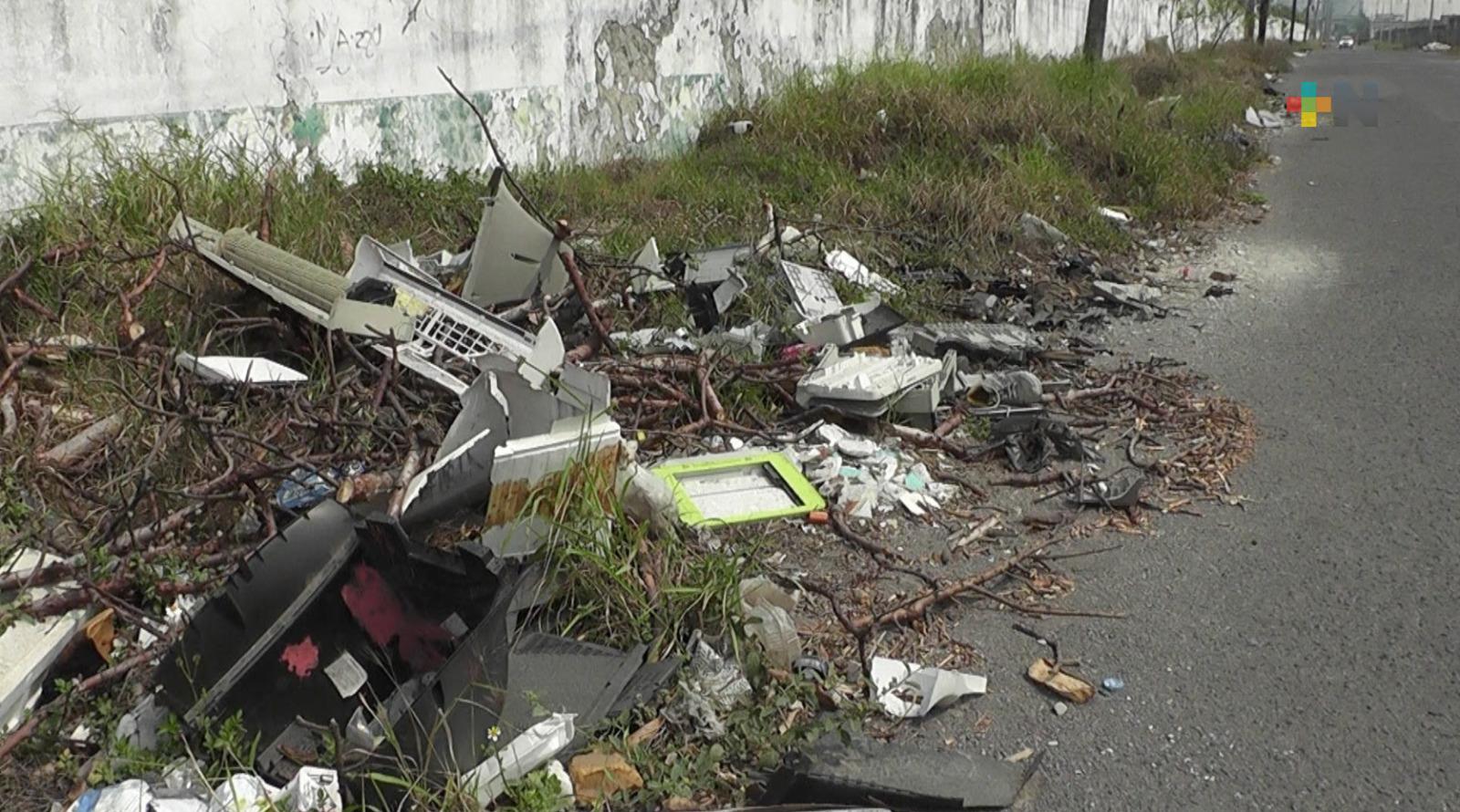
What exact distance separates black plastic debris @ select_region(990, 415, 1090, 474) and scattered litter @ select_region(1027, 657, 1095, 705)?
125 centimetres

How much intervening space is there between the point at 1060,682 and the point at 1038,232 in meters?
4.72

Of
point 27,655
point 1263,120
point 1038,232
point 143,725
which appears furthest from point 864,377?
point 1263,120

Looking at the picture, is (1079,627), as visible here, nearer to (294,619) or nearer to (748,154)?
(294,619)

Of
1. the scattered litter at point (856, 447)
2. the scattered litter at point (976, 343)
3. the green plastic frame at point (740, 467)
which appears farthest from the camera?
the scattered litter at point (976, 343)

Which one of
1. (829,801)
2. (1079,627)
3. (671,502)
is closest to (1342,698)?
(1079,627)

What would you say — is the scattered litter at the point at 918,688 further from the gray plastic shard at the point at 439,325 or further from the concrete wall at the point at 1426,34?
the concrete wall at the point at 1426,34

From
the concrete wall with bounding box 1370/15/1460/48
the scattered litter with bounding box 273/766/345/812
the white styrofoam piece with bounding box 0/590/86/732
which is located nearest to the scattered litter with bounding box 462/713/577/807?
the scattered litter with bounding box 273/766/345/812

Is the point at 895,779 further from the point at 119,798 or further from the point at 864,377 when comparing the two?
the point at 864,377

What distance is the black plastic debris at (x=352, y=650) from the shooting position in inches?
88.4

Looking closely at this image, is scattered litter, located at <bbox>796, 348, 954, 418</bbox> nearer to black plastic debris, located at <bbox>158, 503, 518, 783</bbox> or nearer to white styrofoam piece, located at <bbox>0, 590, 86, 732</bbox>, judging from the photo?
black plastic debris, located at <bbox>158, 503, 518, 783</bbox>

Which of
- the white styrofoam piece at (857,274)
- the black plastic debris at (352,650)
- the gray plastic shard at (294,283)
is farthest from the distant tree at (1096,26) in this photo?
the black plastic debris at (352,650)

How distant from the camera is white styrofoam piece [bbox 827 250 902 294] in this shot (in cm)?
565

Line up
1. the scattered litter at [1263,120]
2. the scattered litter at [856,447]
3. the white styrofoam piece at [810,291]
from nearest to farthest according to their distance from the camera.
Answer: the scattered litter at [856,447]
the white styrofoam piece at [810,291]
the scattered litter at [1263,120]

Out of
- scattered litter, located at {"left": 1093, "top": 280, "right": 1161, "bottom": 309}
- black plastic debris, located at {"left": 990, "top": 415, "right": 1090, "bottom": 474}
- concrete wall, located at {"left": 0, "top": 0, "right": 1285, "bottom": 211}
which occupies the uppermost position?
concrete wall, located at {"left": 0, "top": 0, "right": 1285, "bottom": 211}
